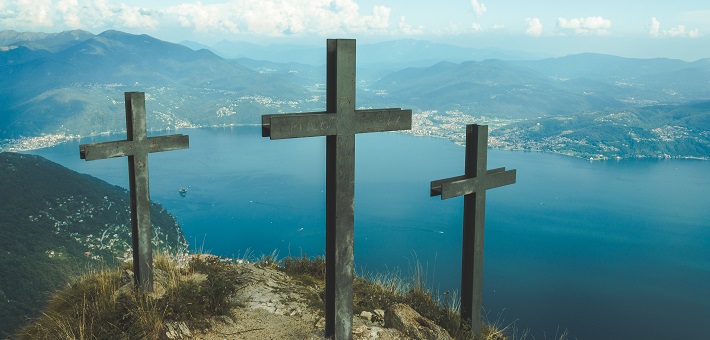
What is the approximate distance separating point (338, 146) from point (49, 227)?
49154 millimetres

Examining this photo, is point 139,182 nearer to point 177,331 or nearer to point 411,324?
point 177,331

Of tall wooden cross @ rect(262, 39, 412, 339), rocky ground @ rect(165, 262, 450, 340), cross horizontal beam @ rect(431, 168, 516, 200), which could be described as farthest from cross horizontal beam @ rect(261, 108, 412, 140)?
rocky ground @ rect(165, 262, 450, 340)

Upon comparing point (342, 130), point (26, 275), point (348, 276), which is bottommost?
point (26, 275)

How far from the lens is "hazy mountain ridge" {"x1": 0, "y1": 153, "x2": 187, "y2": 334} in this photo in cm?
3475

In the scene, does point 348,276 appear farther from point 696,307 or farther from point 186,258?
point 696,307

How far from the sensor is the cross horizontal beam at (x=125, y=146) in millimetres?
5848

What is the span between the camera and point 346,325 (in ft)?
14.9

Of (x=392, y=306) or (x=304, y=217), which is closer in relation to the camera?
(x=392, y=306)

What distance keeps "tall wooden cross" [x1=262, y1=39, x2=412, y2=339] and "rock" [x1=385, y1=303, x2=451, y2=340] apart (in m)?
0.63

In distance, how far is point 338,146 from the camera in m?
4.27

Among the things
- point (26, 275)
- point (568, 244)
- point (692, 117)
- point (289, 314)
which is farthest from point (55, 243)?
point (692, 117)

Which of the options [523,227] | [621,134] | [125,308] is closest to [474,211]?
[125,308]

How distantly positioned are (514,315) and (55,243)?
3523cm

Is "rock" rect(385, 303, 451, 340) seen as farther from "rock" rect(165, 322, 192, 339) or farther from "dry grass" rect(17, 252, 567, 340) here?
"rock" rect(165, 322, 192, 339)
